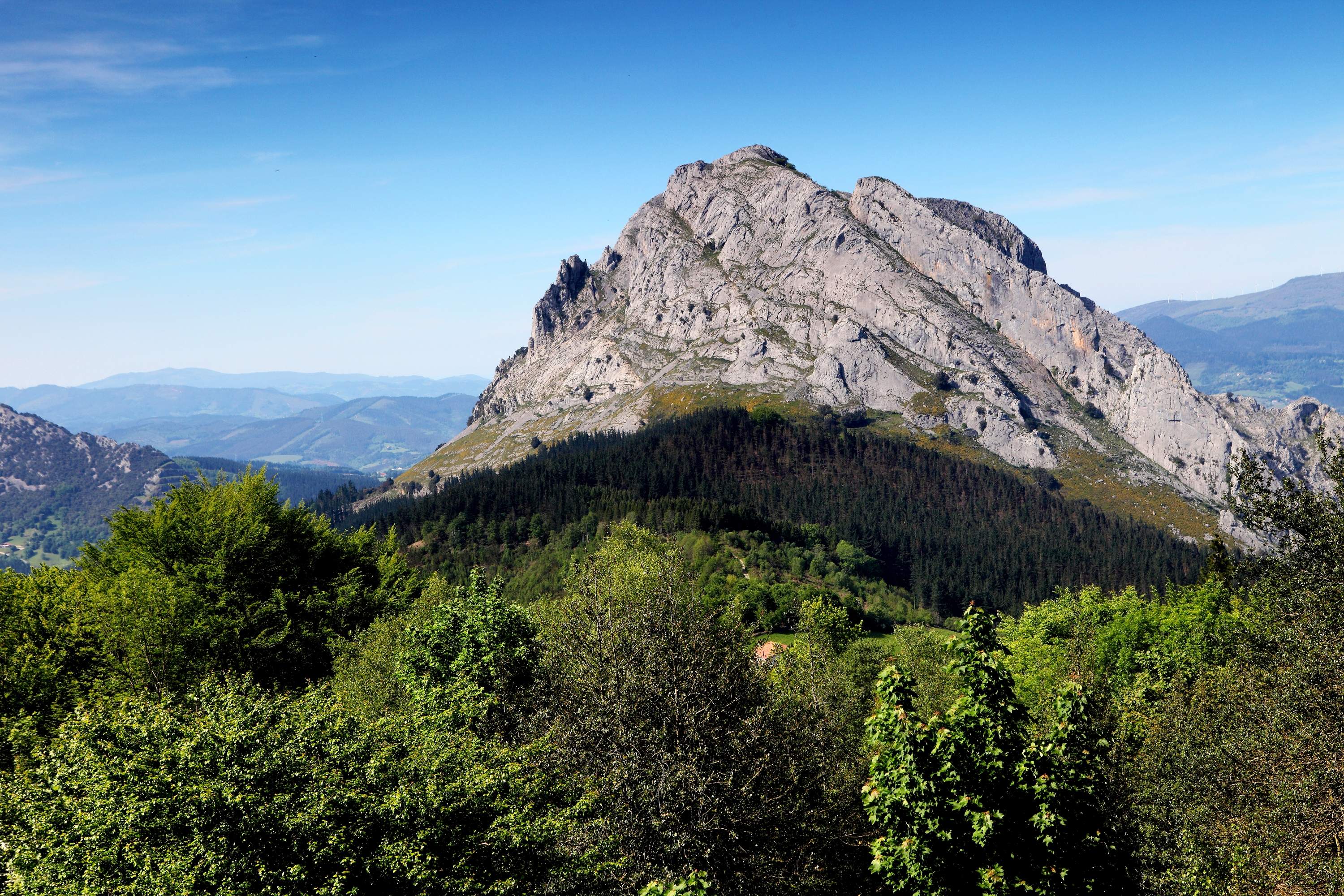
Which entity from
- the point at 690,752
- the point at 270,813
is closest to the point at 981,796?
the point at 690,752

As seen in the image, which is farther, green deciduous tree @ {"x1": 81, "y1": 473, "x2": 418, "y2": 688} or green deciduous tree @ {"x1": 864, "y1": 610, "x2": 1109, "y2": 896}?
green deciduous tree @ {"x1": 81, "y1": 473, "x2": 418, "y2": 688}

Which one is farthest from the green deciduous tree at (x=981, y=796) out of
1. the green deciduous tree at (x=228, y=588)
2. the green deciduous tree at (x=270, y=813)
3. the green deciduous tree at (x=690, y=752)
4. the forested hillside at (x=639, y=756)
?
the green deciduous tree at (x=228, y=588)

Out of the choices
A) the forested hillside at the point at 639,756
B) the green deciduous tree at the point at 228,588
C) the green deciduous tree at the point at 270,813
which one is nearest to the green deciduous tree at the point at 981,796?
the forested hillside at the point at 639,756

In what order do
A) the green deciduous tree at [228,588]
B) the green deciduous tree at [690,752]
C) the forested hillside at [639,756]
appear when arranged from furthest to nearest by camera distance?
1. the green deciduous tree at [228,588]
2. the green deciduous tree at [690,752]
3. the forested hillside at [639,756]

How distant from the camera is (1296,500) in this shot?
30.9 m

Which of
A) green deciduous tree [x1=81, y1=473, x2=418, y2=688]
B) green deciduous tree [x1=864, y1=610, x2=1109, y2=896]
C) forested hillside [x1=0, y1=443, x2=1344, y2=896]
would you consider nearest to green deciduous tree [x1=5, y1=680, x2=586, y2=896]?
forested hillside [x1=0, y1=443, x2=1344, y2=896]

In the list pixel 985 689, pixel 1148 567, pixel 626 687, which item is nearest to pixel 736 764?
pixel 626 687

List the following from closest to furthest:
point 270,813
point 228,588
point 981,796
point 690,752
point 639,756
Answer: point 270,813 → point 981,796 → point 639,756 → point 690,752 → point 228,588

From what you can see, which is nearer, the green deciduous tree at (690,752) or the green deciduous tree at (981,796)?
the green deciduous tree at (981,796)

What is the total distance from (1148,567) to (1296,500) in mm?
197416

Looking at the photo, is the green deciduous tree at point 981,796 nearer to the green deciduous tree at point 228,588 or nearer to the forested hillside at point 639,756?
the forested hillside at point 639,756

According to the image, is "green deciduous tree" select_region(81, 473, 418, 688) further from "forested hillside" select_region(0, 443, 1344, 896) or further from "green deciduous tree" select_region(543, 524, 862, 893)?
"green deciduous tree" select_region(543, 524, 862, 893)

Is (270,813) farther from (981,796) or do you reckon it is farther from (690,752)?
(981,796)

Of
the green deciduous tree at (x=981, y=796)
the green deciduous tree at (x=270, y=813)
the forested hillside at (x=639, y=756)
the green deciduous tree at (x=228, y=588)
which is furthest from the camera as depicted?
the green deciduous tree at (x=228, y=588)
